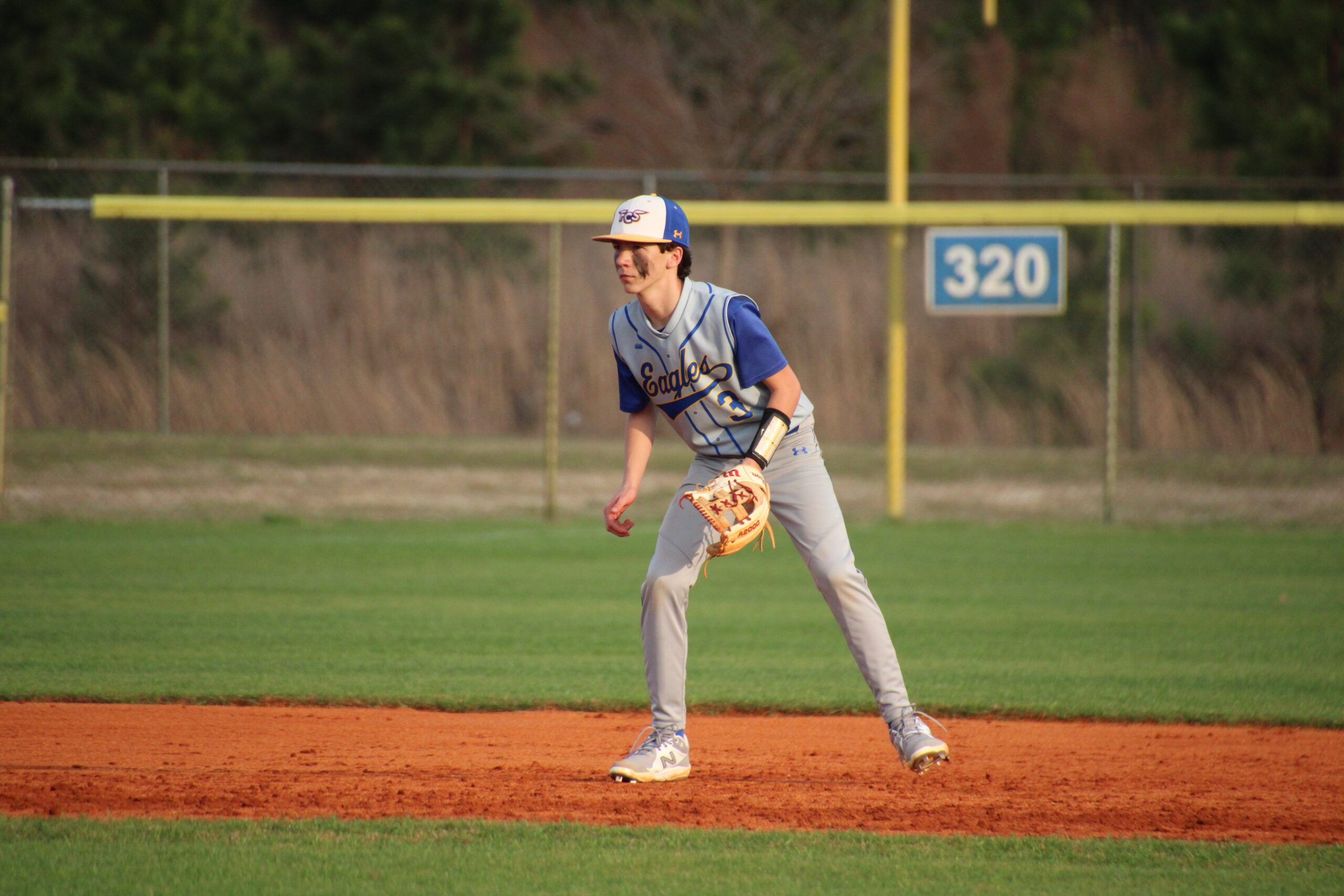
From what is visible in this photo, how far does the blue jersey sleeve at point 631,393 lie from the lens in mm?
4719

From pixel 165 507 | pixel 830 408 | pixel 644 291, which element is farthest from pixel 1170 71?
pixel 644 291

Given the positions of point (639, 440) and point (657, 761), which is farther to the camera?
point (639, 440)

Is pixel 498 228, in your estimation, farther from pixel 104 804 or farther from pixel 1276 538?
pixel 104 804

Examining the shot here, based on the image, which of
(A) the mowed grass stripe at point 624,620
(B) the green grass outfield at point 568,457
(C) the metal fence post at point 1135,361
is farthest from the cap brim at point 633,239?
(C) the metal fence post at point 1135,361

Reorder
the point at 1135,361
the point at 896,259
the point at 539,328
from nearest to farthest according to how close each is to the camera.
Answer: the point at 896,259 → the point at 1135,361 → the point at 539,328

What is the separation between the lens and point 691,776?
4.83 metres

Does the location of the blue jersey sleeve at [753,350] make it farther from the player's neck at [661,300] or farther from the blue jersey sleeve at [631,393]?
the blue jersey sleeve at [631,393]

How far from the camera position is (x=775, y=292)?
1741 cm

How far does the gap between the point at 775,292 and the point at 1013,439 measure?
3286mm

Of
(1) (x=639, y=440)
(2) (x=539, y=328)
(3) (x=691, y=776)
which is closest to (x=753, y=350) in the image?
(1) (x=639, y=440)

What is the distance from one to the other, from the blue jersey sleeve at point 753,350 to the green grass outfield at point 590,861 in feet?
4.49

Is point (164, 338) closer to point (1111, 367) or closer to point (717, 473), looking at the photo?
point (1111, 367)

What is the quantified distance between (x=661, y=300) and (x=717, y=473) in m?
0.59

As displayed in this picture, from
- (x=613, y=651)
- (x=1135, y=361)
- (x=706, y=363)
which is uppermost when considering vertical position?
(x=1135, y=361)
